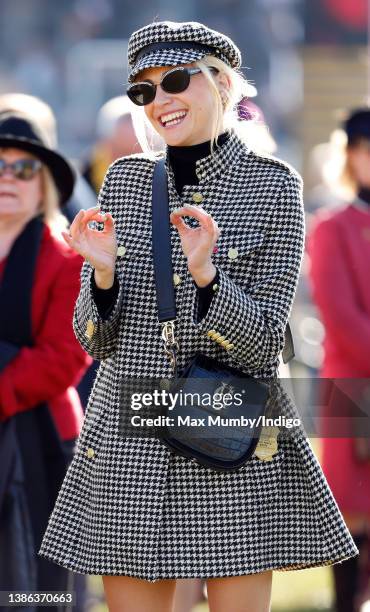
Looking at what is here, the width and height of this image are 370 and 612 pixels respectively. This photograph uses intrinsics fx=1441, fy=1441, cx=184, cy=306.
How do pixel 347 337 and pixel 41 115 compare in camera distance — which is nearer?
pixel 41 115

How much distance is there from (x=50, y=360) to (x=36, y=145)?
793mm

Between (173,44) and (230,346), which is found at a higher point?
(173,44)

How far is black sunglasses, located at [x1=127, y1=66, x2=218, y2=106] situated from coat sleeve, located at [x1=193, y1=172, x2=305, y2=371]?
360mm

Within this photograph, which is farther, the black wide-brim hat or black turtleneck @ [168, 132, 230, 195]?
the black wide-brim hat

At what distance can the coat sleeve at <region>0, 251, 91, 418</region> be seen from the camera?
4.94m

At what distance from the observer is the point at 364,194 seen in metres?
6.14

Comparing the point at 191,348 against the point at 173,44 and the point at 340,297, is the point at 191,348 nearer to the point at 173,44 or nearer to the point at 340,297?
the point at 173,44

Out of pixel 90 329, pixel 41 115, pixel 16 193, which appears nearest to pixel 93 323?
pixel 90 329

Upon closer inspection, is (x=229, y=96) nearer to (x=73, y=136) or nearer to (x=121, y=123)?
(x=121, y=123)

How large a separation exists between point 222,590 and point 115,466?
402mm

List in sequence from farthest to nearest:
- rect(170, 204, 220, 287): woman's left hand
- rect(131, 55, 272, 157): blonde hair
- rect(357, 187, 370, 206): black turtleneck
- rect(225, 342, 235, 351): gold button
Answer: rect(357, 187, 370, 206): black turtleneck < rect(131, 55, 272, 157): blonde hair < rect(225, 342, 235, 351): gold button < rect(170, 204, 220, 287): woman's left hand

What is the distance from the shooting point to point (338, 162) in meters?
6.36

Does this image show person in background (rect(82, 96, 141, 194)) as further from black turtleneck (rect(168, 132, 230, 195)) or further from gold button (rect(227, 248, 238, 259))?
gold button (rect(227, 248, 238, 259))

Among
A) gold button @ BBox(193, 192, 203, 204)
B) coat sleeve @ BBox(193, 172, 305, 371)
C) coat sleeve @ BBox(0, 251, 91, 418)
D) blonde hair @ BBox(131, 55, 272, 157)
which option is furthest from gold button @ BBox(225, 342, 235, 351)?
coat sleeve @ BBox(0, 251, 91, 418)
